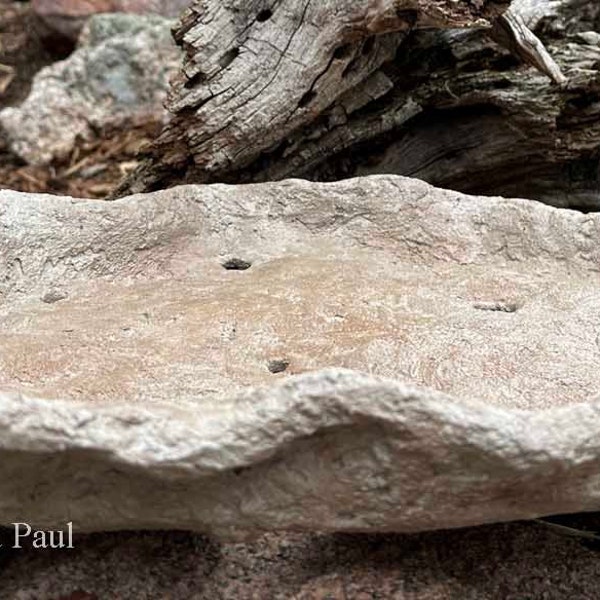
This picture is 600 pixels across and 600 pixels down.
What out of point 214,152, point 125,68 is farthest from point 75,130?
point 214,152

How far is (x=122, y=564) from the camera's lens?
4.68 feet

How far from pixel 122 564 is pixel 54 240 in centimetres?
53

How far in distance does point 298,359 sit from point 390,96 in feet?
2.60

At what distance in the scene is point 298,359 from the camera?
4.69ft

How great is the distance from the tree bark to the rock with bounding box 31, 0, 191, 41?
1948 millimetres

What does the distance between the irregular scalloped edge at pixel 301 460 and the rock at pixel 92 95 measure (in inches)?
85.7

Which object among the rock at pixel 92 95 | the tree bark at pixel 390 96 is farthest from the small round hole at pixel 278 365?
the rock at pixel 92 95

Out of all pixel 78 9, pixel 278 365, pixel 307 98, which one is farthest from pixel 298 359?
pixel 78 9

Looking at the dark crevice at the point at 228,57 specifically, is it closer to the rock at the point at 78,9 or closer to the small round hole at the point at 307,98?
the small round hole at the point at 307,98

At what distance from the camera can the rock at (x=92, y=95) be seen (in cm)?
323

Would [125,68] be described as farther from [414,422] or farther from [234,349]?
[414,422]

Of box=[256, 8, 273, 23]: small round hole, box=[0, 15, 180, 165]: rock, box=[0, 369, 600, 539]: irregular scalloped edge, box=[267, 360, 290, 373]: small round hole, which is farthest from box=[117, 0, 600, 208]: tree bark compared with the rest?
box=[0, 15, 180, 165]: rock

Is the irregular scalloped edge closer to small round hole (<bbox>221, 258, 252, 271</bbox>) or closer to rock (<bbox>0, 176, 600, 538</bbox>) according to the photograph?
rock (<bbox>0, 176, 600, 538</bbox>)

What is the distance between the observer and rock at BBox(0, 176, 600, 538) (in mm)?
1087
